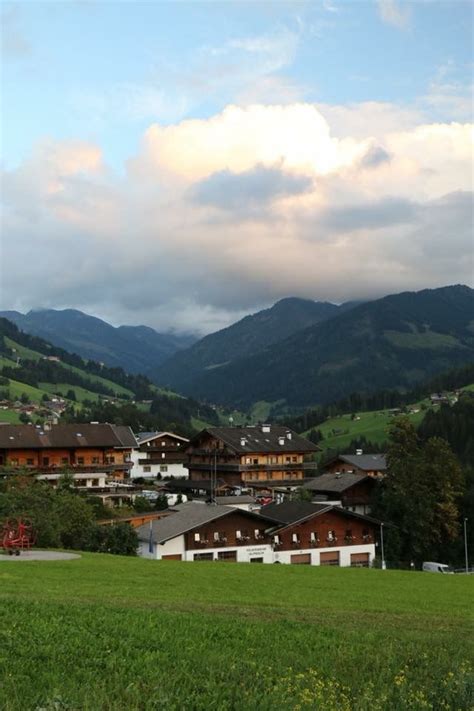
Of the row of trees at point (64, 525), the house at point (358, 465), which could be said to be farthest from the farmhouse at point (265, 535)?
the house at point (358, 465)

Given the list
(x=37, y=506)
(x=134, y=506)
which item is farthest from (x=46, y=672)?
(x=134, y=506)

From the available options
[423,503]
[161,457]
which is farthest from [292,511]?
[161,457]

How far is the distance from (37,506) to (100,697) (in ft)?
146

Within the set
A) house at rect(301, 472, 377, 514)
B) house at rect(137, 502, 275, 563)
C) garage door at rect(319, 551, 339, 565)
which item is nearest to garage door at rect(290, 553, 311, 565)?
garage door at rect(319, 551, 339, 565)

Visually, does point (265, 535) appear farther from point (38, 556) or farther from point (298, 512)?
point (38, 556)

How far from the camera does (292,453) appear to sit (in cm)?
11131

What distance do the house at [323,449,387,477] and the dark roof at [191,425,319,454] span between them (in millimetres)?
16451

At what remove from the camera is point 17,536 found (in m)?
45.2

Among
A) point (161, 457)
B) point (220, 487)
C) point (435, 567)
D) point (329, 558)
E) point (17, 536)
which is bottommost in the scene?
point (435, 567)

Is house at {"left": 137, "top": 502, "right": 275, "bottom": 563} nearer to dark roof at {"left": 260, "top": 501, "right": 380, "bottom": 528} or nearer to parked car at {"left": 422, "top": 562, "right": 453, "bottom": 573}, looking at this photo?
dark roof at {"left": 260, "top": 501, "right": 380, "bottom": 528}

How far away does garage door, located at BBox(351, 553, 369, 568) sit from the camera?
231 ft

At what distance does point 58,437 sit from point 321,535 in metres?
50.9

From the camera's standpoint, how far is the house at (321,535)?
6669 centimetres

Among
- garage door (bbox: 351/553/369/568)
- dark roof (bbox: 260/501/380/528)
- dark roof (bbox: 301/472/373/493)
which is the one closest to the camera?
dark roof (bbox: 260/501/380/528)
